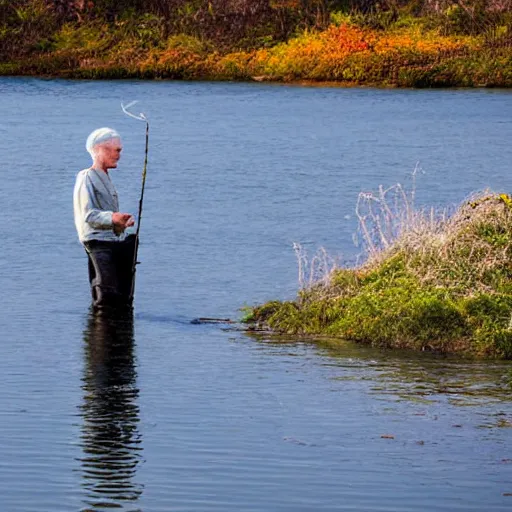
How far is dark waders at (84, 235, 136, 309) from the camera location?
13.7 m

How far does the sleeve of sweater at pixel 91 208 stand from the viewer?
1337 cm

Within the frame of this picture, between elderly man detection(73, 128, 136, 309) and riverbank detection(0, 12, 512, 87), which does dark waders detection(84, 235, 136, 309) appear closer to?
elderly man detection(73, 128, 136, 309)

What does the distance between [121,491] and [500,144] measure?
22796 millimetres

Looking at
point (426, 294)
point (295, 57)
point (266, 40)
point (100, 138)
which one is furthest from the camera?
point (266, 40)

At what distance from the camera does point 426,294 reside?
521 inches

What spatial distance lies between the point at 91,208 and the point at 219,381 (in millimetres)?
2266

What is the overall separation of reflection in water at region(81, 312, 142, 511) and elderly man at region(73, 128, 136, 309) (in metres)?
0.49

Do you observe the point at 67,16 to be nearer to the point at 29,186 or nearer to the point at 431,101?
the point at 431,101

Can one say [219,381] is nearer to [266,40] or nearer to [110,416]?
[110,416]

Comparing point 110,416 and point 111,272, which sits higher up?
point 111,272

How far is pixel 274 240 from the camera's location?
1947 cm

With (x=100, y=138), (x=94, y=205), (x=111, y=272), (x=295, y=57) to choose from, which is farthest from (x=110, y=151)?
(x=295, y=57)

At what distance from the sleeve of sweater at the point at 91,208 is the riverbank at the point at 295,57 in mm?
32354

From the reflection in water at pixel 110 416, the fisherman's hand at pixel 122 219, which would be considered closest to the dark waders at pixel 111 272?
the reflection in water at pixel 110 416
